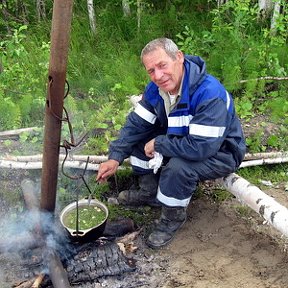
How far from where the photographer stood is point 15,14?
29.0 ft

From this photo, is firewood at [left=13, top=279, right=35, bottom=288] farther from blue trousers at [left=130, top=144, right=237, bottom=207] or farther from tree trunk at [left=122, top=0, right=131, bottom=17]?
tree trunk at [left=122, top=0, right=131, bottom=17]

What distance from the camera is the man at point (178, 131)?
3.77 m

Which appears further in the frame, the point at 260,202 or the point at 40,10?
the point at 40,10

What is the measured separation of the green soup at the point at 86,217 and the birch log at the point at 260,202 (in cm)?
125

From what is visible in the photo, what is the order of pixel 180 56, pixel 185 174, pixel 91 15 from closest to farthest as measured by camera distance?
pixel 180 56 → pixel 185 174 → pixel 91 15

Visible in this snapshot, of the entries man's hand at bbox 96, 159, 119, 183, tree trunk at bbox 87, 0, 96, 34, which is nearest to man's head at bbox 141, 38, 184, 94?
man's hand at bbox 96, 159, 119, 183

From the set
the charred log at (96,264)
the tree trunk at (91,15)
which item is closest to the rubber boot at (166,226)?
the charred log at (96,264)

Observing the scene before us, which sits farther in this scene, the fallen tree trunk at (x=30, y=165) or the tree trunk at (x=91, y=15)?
the tree trunk at (x=91, y=15)

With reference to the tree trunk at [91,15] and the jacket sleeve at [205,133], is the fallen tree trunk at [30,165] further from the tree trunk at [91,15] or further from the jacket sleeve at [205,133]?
the tree trunk at [91,15]

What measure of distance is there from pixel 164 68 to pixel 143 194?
4.90 feet

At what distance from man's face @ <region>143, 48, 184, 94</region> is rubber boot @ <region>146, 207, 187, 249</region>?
3.68 ft

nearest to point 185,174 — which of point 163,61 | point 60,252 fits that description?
point 163,61

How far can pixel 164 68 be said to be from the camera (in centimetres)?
373

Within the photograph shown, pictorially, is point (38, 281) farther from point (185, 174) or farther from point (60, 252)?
point (185, 174)
